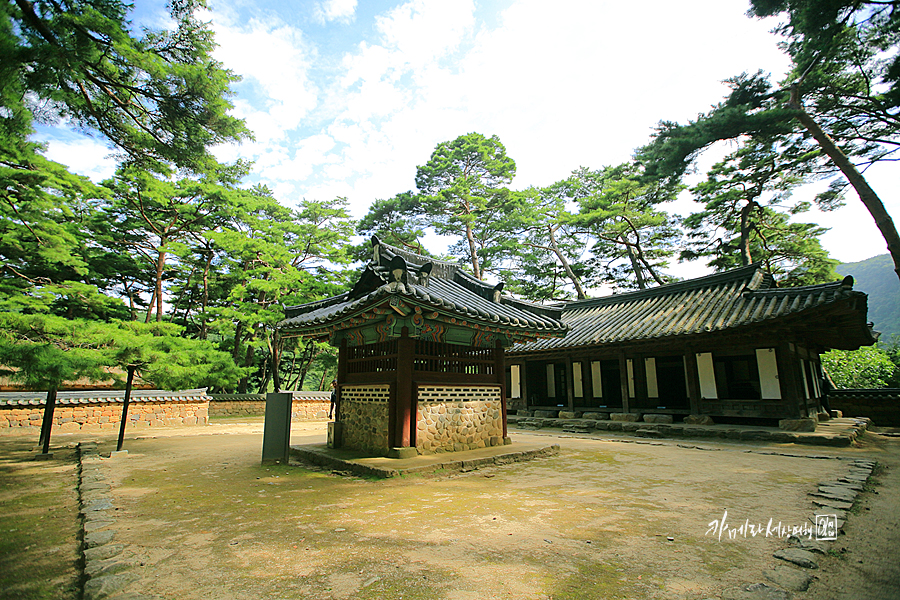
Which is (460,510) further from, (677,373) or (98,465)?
(677,373)

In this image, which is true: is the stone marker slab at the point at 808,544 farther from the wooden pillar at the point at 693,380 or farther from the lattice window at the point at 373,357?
the wooden pillar at the point at 693,380

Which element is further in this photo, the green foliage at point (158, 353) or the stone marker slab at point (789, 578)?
the green foliage at point (158, 353)

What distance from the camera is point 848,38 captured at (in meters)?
11.2

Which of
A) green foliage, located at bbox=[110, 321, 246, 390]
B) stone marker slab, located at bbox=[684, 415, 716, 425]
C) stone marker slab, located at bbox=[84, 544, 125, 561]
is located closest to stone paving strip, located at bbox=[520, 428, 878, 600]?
stone marker slab, located at bbox=[84, 544, 125, 561]

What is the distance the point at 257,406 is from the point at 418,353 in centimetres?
1818

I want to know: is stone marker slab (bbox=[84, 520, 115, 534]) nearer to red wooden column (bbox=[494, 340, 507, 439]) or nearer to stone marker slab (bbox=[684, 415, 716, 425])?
red wooden column (bbox=[494, 340, 507, 439])

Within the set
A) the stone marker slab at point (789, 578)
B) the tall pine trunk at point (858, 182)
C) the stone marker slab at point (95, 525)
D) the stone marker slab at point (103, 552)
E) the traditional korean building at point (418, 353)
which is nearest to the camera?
the stone marker slab at point (789, 578)

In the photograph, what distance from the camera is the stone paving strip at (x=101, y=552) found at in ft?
9.00

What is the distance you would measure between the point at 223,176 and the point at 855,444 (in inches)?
1149

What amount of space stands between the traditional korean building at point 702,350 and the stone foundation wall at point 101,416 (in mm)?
14847

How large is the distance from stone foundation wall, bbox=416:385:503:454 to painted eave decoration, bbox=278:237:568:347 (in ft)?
3.68

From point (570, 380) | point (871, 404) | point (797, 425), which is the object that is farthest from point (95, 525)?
point (871, 404)

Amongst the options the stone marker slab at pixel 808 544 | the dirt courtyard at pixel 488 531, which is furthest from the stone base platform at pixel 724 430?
the stone marker slab at pixel 808 544

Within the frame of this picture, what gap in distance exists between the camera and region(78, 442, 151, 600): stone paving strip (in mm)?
2744
